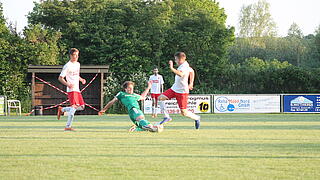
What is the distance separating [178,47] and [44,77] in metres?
21.5

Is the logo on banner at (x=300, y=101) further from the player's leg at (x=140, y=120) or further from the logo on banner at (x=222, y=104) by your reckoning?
the player's leg at (x=140, y=120)

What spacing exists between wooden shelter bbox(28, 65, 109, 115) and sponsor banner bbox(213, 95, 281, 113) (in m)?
6.91

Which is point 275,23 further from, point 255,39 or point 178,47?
point 178,47

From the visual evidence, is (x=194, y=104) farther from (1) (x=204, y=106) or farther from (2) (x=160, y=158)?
(2) (x=160, y=158)

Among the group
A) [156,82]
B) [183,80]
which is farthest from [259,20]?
[183,80]

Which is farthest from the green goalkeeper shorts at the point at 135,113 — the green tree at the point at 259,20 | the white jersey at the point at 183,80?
the green tree at the point at 259,20

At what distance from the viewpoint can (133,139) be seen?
468 inches

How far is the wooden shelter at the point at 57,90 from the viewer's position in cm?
3466

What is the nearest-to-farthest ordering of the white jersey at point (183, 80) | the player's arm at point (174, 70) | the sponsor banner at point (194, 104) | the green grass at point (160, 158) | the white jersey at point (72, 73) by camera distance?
the green grass at point (160, 158), the player's arm at point (174, 70), the white jersey at point (183, 80), the white jersey at point (72, 73), the sponsor banner at point (194, 104)

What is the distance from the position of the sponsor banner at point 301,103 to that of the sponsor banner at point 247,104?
495mm

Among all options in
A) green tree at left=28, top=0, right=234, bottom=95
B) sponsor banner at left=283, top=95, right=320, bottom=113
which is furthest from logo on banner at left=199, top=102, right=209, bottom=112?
green tree at left=28, top=0, right=234, bottom=95

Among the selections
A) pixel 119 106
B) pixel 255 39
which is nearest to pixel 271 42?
pixel 255 39

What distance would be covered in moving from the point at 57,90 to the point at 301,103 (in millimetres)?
14330

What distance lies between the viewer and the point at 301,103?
35781mm
